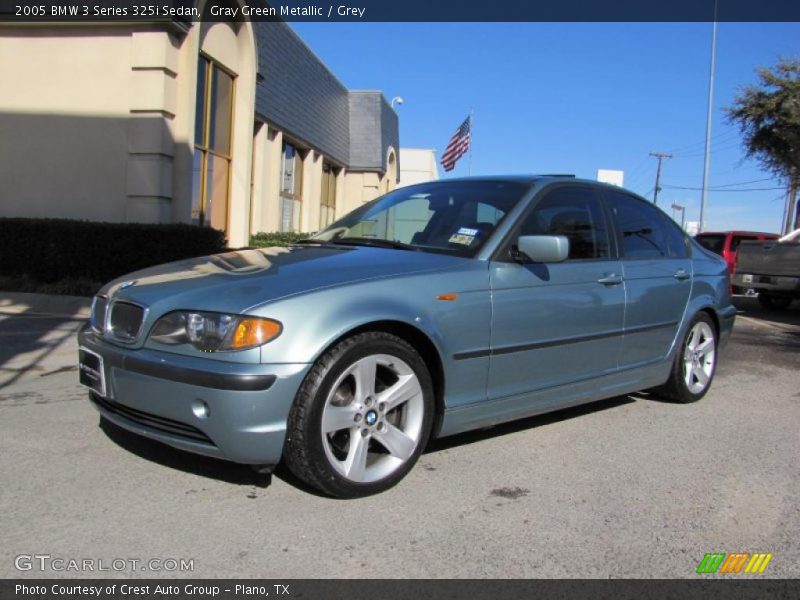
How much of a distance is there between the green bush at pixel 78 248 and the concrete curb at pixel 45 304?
892 mm

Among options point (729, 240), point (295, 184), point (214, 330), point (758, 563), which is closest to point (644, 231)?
point (758, 563)

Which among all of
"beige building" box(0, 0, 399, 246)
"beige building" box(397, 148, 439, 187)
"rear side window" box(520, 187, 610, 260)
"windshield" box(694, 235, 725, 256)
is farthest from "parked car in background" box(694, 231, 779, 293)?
"beige building" box(397, 148, 439, 187)

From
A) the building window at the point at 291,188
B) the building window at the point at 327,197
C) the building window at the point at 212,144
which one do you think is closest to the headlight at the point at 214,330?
the building window at the point at 212,144

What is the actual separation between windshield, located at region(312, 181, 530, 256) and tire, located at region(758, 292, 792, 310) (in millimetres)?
11838

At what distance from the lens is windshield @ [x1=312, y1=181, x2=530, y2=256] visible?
13.1 ft

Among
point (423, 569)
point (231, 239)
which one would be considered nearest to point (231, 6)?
point (231, 239)

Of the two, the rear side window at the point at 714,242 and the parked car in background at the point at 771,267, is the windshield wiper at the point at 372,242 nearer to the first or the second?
the parked car in background at the point at 771,267

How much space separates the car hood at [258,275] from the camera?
3.09 m

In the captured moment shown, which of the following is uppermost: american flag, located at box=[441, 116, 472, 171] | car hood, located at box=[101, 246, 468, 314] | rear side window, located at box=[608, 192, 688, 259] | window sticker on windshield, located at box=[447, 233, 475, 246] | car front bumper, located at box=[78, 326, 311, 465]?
american flag, located at box=[441, 116, 472, 171]

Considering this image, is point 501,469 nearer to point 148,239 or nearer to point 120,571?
point 120,571

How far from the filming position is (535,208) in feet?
13.6

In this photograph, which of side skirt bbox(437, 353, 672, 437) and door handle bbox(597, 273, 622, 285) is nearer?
side skirt bbox(437, 353, 672, 437)

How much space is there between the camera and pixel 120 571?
8.45ft
